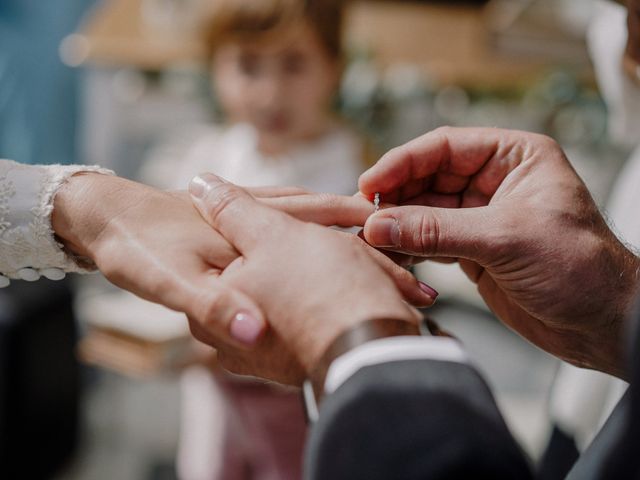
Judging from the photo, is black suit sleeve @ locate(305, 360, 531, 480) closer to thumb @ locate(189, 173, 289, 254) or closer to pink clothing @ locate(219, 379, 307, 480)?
thumb @ locate(189, 173, 289, 254)

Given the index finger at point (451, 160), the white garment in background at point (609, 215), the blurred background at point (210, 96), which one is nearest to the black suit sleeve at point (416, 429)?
the index finger at point (451, 160)

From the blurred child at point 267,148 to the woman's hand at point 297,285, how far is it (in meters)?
0.64

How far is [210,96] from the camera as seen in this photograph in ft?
6.24

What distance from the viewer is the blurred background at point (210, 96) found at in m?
1.67

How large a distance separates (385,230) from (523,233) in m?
0.11

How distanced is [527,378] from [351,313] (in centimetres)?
162

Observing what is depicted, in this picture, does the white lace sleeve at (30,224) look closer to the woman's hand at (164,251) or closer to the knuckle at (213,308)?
the woman's hand at (164,251)

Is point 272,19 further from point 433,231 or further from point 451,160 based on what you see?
point 433,231

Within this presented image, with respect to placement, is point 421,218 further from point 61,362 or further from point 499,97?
point 499,97

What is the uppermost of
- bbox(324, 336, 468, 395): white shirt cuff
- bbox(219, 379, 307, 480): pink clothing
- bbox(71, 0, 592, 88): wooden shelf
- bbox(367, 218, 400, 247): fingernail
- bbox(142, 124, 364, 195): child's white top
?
bbox(367, 218, 400, 247): fingernail

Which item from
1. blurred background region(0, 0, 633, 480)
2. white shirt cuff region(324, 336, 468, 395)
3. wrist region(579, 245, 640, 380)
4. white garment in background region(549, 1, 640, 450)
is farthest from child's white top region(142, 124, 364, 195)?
white shirt cuff region(324, 336, 468, 395)

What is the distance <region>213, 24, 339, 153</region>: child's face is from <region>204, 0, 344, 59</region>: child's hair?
0.01m

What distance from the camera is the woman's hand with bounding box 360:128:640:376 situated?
500 mm

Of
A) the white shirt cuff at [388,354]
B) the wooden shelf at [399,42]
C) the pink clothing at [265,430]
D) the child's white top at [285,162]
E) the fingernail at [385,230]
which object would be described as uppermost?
the fingernail at [385,230]
